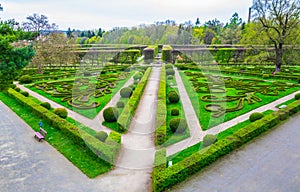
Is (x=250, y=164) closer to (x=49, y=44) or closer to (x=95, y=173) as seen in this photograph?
(x=95, y=173)

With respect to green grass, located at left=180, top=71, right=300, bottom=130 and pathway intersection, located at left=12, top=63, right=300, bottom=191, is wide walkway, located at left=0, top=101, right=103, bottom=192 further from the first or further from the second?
green grass, located at left=180, top=71, right=300, bottom=130

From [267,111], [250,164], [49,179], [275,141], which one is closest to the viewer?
[49,179]

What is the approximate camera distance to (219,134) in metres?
14.6

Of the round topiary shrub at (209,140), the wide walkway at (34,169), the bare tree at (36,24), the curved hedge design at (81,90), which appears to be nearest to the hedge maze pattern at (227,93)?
the round topiary shrub at (209,140)

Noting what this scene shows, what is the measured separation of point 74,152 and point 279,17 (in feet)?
110

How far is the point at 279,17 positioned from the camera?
34750mm

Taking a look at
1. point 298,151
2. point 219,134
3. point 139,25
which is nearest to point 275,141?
point 298,151

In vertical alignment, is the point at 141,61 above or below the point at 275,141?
above

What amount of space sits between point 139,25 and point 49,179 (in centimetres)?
1413

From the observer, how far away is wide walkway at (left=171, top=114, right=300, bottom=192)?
9836 millimetres

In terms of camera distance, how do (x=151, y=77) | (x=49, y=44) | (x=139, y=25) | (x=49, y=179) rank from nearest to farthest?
1. (x=49, y=179)
2. (x=139, y=25)
3. (x=151, y=77)
4. (x=49, y=44)

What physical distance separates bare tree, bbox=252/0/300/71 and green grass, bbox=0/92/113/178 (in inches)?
1244

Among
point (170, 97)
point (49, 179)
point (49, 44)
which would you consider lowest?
point (49, 179)

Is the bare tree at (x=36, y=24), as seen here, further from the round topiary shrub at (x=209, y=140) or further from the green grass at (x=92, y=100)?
the round topiary shrub at (x=209, y=140)
